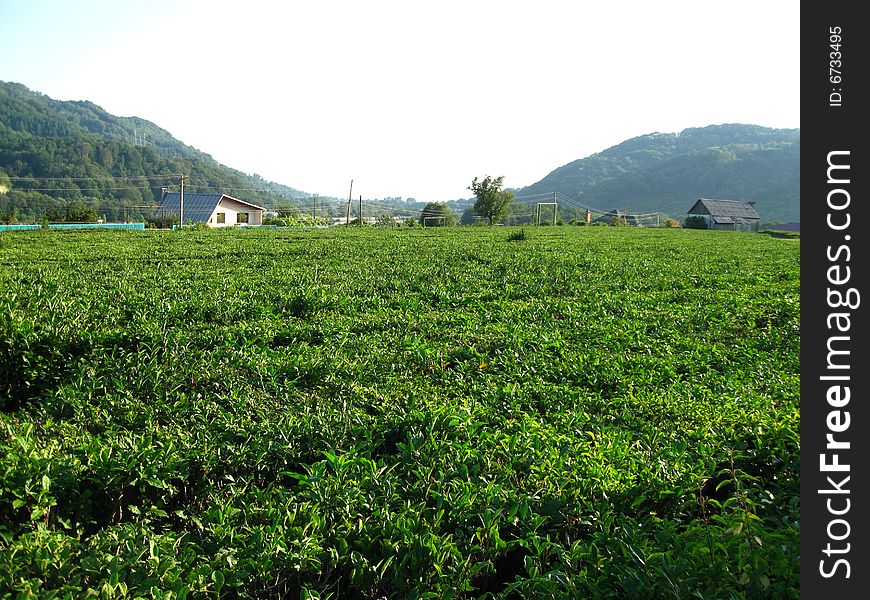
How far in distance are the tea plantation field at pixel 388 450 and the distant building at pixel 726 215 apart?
61.4 meters

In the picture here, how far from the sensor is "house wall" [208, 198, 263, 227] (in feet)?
204

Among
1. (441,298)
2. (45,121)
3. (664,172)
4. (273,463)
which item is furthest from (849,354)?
(45,121)

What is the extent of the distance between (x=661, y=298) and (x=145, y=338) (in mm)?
7224

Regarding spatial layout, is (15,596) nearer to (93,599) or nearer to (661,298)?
(93,599)

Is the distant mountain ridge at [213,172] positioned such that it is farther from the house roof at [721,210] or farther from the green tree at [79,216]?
the house roof at [721,210]

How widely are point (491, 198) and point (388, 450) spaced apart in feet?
175

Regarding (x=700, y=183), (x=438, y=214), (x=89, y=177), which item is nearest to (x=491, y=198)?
(x=438, y=214)

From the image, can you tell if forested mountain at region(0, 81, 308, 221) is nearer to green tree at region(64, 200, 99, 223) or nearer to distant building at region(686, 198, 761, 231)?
green tree at region(64, 200, 99, 223)

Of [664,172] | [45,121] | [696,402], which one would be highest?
[45,121]

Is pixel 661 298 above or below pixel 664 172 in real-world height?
below

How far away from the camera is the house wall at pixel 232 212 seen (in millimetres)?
62156

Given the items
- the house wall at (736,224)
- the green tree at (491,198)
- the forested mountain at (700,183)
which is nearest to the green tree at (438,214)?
the green tree at (491,198)

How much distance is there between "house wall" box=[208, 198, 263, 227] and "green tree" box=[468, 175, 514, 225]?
25.0m

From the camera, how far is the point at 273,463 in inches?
138
